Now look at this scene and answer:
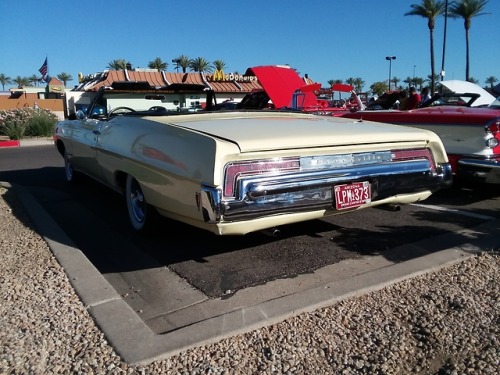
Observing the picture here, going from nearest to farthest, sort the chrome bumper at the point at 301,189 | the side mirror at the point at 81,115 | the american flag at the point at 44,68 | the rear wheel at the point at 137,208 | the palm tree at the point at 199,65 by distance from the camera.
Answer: the chrome bumper at the point at 301,189, the rear wheel at the point at 137,208, the side mirror at the point at 81,115, the american flag at the point at 44,68, the palm tree at the point at 199,65

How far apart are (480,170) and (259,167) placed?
Result: 3295 millimetres

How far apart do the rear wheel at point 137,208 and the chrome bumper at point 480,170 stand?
3590 mm

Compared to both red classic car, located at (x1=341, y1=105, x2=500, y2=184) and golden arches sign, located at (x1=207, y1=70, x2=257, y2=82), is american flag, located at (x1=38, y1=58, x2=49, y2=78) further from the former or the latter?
red classic car, located at (x1=341, y1=105, x2=500, y2=184)

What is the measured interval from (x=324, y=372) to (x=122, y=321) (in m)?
1.18

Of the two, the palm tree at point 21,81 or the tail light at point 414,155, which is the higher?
the palm tree at point 21,81

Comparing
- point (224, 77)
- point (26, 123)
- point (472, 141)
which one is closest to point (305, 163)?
point (472, 141)

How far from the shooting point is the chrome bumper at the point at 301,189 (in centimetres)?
304

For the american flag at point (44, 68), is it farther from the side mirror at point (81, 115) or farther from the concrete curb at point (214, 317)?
the concrete curb at point (214, 317)

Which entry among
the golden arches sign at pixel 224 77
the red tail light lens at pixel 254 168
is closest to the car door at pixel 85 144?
the red tail light lens at pixel 254 168

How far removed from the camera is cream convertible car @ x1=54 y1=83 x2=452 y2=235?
3.09m

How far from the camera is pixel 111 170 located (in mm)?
4676

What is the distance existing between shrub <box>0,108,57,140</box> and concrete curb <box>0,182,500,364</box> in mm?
15849

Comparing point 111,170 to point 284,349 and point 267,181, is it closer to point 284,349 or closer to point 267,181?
point 267,181

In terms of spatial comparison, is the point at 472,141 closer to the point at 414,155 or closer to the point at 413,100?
the point at 414,155
